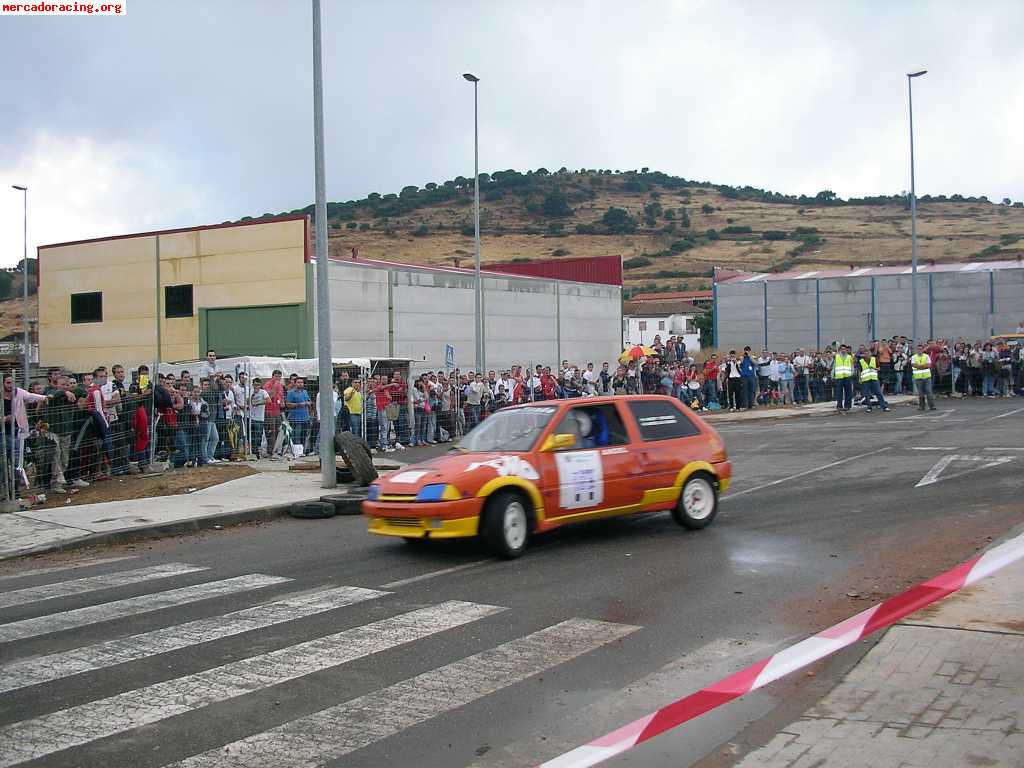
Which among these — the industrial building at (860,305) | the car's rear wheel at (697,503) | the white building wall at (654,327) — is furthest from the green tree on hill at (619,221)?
the car's rear wheel at (697,503)

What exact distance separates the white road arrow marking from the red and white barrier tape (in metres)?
5.93

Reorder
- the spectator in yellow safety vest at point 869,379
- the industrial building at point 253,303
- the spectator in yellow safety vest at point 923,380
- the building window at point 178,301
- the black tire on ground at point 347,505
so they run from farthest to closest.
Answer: the building window at point 178,301 → the industrial building at point 253,303 → the spectator in yellow safety vest at point 869,379 → the spectator in yellow safety vest at point 923,380 → the black tire on ground at point 347,505

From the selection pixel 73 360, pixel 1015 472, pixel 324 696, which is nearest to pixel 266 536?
pixel 324 696

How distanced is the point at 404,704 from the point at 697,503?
6304 millimetres

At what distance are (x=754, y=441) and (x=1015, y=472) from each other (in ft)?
21.1

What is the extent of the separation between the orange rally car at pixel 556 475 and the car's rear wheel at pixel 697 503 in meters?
0.01

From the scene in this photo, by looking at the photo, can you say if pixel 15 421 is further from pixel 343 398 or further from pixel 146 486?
pixel 343 398

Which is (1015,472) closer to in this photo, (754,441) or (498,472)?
(754,441)

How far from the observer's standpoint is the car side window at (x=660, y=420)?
11383 millimetres

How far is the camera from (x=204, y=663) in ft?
21.7

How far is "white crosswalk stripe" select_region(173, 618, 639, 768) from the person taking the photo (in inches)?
198

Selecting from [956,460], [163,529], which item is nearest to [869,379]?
[956,460]

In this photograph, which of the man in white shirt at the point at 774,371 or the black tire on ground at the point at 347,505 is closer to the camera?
the black tire on ground at the point at 347,505

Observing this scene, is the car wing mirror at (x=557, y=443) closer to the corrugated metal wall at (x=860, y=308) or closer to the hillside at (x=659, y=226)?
the corrugated metal wall at (x=860, y=308)
